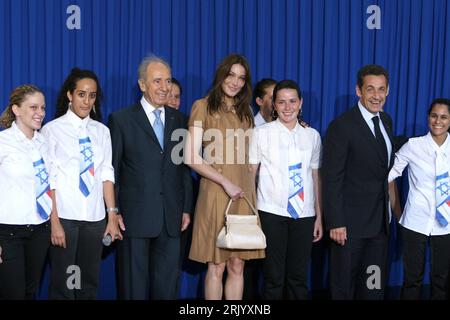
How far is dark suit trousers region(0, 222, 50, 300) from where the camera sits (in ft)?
8.97

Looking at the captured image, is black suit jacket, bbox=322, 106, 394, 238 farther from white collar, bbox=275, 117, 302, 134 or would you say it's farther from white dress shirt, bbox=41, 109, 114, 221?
white dress shirt, bbox=41, 109, 114, 221

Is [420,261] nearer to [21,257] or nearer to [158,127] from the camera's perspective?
[158,127]

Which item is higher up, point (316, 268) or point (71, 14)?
point (71, 14)

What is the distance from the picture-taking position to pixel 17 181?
279 cm

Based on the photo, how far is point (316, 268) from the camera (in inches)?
162

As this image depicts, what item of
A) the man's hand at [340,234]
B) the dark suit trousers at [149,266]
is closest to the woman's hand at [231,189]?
the dark suit trousers at [149,266]

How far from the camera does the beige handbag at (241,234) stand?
296 cm

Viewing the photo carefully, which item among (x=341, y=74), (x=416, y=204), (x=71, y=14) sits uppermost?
(x=71, y=14)

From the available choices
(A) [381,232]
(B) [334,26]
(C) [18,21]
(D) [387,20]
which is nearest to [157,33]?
(C) [18,21]

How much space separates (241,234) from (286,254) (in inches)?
16.6

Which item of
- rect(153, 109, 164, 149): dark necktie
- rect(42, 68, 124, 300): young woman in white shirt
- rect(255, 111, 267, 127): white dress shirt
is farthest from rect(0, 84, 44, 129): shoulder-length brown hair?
rect(255, 111, 267, 127): white dress shirt
